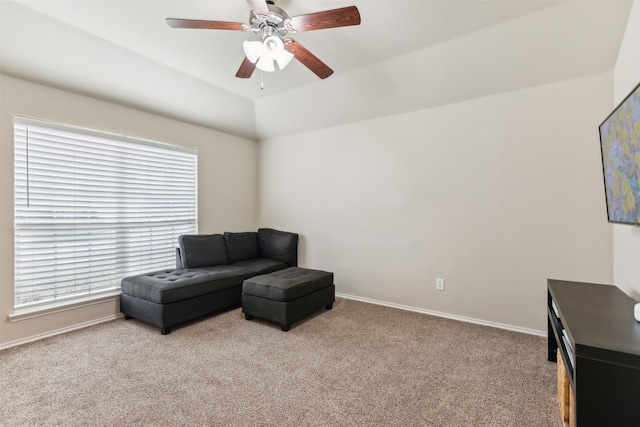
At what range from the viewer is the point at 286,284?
2904mm

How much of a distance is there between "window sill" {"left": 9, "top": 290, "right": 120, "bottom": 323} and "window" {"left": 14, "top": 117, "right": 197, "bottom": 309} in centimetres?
6

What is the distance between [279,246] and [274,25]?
2.96 metres

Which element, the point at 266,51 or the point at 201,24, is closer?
the point at 201,24

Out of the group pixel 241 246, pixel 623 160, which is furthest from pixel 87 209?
pixel 623 160

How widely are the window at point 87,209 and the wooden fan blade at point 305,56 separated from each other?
93.6 inches

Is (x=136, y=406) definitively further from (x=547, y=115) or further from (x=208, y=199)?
(x=547, y=115)

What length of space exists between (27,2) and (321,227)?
3.47m

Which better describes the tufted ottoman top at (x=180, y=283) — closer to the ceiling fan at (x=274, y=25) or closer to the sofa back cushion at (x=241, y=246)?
the sofa back cushion at (x=241, y=246)

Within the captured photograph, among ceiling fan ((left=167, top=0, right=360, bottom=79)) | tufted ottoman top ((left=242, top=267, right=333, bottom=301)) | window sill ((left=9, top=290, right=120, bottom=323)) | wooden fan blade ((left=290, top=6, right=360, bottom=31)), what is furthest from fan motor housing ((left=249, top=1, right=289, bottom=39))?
window sill ((left=9, top=290, right=120, bottom=323))

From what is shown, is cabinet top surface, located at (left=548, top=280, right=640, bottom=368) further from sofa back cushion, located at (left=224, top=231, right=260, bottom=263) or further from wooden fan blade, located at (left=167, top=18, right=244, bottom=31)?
sofa back cushion, located at (left=224, top=231, right=260, bottom=263)

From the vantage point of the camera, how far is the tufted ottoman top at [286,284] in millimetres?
2846

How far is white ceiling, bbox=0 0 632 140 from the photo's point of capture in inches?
83.6

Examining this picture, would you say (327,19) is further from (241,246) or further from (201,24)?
(241,246)

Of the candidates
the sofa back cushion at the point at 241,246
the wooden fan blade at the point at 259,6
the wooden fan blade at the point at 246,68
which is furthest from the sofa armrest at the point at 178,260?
the wooden fan blade at the point at 259,6
